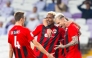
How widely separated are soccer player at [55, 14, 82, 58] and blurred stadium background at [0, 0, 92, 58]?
5.34 meters

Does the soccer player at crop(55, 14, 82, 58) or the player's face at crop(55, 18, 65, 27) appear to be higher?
the player's face at crop(55, 18, 65, 27)

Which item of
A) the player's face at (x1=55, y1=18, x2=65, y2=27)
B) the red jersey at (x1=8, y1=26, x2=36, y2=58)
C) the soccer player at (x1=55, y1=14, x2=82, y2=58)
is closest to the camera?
the red jersey at (x1=8, y1=26, x2=36, y2=58)

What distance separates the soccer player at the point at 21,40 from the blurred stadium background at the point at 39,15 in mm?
6141

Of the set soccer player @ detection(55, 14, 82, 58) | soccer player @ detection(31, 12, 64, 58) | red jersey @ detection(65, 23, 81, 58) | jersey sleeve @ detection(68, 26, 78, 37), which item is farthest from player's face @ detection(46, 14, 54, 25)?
jersey sleeve @ detection(68, 26, 78, 37)

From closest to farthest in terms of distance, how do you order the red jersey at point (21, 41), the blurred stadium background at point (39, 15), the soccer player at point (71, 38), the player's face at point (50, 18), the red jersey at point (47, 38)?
the red jersey at point (21, 41), the soccer player at point (71, 38), the player's face at point (50, 18), the red jersey at point (47, 38), the blurred stadium background at point (39, 15)

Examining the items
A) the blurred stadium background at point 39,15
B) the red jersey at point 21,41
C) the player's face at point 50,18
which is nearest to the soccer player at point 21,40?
the red jersey at point 21,41

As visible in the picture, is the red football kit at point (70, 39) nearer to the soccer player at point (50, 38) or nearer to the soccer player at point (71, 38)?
the soccer player at point (71, 38)

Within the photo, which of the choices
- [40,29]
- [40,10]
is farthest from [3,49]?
[40,29]

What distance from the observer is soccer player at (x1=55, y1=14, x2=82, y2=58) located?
720 centimetres

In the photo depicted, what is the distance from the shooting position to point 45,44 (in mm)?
8148

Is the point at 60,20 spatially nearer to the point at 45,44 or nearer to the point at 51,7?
the point at 45,44

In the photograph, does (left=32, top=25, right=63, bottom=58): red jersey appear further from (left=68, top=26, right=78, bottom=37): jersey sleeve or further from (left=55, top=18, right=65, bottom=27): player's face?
(left=68, top=26, right=78, bottom=37): jersey sleeve

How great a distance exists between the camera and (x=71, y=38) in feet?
23.8

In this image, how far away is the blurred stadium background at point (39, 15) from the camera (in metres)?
12.9
